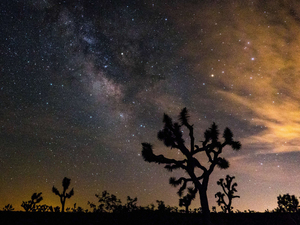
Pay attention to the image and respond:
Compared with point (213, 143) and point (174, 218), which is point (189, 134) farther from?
point (174, 218)

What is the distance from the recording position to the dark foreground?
954cm

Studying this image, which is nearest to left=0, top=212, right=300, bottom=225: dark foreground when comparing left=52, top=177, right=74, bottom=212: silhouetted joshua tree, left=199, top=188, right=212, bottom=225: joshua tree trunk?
left=199, top=188, right=212, bottom=225: joshua tree trunk

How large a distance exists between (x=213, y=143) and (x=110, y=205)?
11566 millimetres

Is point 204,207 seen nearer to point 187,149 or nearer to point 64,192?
point 187,149

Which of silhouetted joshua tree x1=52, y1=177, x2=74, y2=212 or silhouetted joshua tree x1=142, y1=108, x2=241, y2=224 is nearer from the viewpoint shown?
silhouetted joshua tree x1=142, y1=108, x2=241, y2=224

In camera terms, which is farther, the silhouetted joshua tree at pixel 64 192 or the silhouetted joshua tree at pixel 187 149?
the silhouetted joshua tree at pixel 64 192

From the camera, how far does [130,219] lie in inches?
439

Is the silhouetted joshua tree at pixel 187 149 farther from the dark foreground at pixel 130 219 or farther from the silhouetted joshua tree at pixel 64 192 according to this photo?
the silhouetted joshua tree at pixel 64 192

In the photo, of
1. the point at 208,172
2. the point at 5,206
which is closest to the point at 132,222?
the point at 208,172

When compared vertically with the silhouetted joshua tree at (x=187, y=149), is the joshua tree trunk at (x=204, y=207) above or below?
below

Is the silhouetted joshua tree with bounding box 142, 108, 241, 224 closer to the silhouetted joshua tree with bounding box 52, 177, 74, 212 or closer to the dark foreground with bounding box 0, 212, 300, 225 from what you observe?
the dark foreground with bounding box 0, 212, 300, 225

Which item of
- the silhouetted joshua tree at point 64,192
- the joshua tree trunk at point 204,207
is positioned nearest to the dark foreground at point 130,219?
the joshua tree trunk at point 204,207

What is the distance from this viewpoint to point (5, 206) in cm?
2581

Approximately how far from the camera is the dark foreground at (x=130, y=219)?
9.54 metres
